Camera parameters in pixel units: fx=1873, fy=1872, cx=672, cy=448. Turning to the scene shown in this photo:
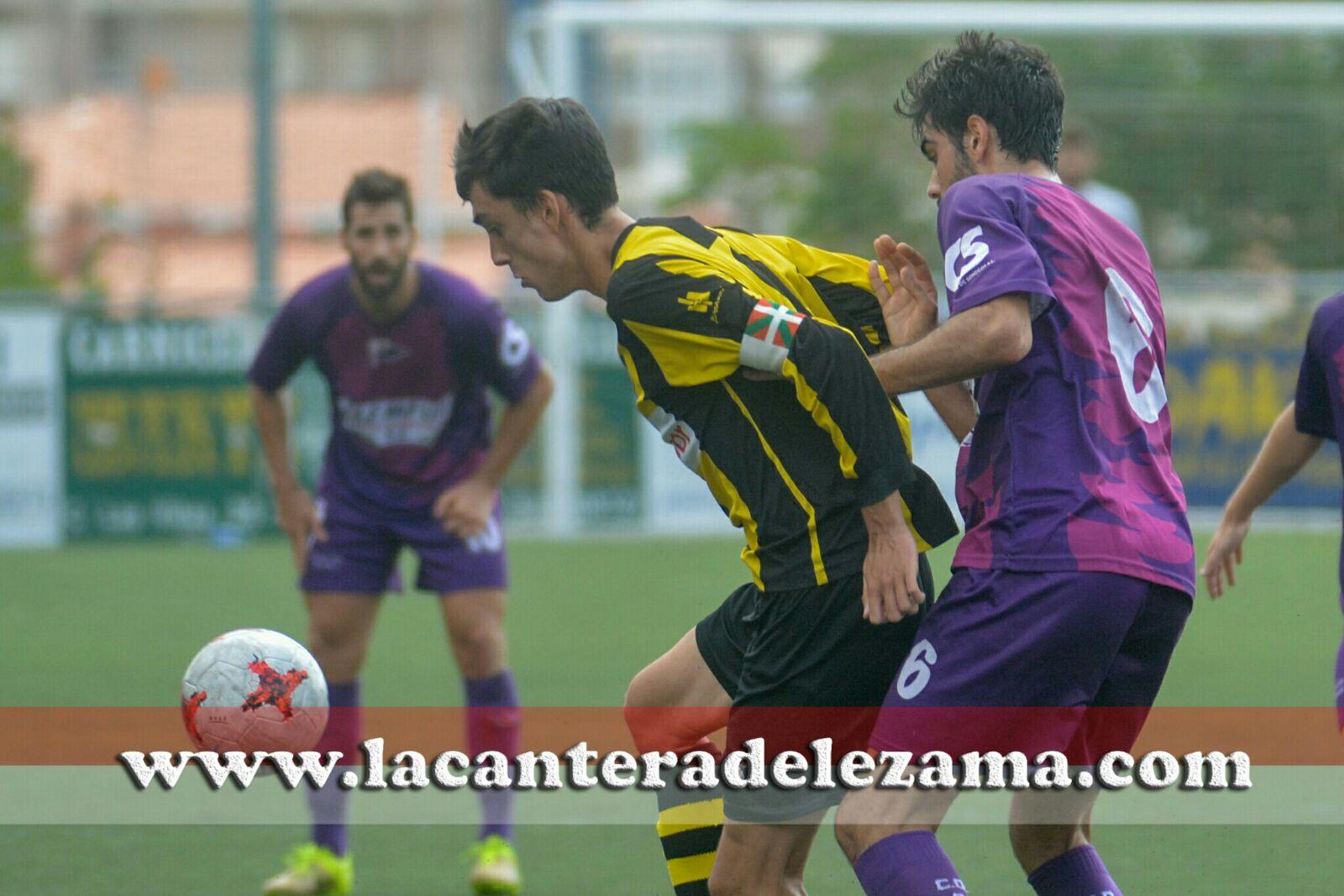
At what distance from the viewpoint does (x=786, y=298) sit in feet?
11.8

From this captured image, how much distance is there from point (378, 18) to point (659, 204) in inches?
989

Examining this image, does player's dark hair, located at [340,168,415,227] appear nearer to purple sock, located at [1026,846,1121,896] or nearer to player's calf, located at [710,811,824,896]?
player's calf, located at [710,811,824,896]

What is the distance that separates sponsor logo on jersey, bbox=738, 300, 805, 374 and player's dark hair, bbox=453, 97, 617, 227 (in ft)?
1.54

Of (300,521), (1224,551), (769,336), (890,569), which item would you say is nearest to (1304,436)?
(1224,551)

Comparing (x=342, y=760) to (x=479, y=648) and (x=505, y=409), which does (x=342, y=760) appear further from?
(x=505, y=409)

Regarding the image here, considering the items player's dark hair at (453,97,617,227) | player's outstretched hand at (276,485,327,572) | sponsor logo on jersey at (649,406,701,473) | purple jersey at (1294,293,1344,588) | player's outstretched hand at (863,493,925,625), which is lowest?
player's outstretched hand at (276,485,327,572)

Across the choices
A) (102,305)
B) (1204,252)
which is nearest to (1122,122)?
(1204,252)

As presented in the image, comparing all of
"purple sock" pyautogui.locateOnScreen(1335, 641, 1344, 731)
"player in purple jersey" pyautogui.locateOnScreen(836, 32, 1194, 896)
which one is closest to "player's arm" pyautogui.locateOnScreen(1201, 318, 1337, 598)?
"purple sock" pyautogui.locateOnScreen(1335, 641, 1344, 731)

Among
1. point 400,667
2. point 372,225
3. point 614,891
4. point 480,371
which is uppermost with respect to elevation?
point 372,225

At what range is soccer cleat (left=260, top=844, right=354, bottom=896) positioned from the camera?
5008 millimetres

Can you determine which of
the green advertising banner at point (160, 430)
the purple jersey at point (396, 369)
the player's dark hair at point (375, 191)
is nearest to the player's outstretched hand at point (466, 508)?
the purple jersey at point (396, 369)

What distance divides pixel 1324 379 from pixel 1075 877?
115 cm

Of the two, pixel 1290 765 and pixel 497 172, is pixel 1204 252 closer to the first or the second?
pixel 1290 765

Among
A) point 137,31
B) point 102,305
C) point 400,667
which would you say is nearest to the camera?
point 400,667
